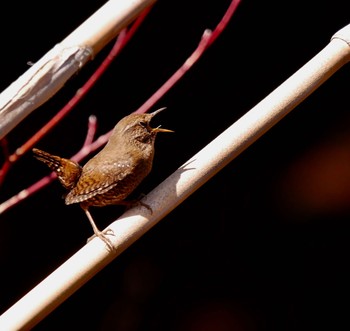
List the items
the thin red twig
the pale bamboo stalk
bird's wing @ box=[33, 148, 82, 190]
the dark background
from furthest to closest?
the dark background → bird's wing @ box=[33, 148, 82, 190] → the thin red twig → the pale bamboo stalk

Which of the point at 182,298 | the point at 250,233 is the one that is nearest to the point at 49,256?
the point at 182,298

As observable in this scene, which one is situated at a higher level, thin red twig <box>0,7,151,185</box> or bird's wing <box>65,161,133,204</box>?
thin red twig <box>0,7,151,185</box>

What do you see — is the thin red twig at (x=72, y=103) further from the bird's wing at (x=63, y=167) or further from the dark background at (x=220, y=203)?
the dark background at (x=220, y=203)

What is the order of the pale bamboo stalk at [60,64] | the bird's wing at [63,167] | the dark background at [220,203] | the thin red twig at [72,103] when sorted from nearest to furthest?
the pale bamboo stalk at [60,64]
the thin red twig at [72,103]
the bird's wing at [63,167]
the dark background at [220,203]

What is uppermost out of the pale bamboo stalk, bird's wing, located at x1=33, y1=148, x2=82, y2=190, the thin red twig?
the thin red twig

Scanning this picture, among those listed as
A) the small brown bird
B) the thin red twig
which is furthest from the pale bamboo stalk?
the small brown bird

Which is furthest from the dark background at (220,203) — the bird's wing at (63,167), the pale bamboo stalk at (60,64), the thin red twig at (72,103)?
the pale bamboo stalk at (60,64)

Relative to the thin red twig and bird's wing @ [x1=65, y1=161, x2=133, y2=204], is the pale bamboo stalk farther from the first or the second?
bird's wing @ [x1=65, y1=161, x2=133, y2=204]
